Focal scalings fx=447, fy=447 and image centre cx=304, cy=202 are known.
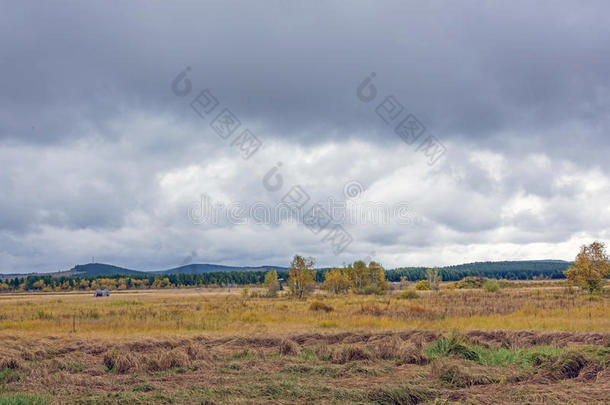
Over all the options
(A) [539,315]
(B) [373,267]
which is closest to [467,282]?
(B) [373,267]

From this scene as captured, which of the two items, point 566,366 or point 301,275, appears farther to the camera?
point 301,275

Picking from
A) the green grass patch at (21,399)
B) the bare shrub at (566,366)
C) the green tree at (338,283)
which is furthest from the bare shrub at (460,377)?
the green tree at (338,283)

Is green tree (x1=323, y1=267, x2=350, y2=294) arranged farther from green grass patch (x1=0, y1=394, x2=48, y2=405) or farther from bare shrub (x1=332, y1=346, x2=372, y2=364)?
green grass patch (x1=0, y1=394, x2=48, y2=405)

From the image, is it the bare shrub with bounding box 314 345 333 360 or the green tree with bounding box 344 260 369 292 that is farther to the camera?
the green tree with bounding box 344 260 369 292

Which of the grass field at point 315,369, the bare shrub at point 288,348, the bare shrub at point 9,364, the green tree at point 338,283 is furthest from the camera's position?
the green tree at point 338,283

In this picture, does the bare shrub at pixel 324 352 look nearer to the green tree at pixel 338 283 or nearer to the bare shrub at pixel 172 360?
the bare shrub at pixel 172 360

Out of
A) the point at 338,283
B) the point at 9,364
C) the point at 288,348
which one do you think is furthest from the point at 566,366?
the point at 338,283

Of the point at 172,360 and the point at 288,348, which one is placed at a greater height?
the point at 172,360

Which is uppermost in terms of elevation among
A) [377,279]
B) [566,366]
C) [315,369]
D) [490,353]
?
[566,366]

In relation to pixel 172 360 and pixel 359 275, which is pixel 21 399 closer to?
pixel 172 360

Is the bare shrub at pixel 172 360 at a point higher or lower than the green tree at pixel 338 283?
higher

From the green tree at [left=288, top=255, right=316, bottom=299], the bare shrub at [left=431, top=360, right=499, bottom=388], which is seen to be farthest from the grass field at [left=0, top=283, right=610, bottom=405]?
the green tree at [left=288, top=255, right=316, bottom=299]

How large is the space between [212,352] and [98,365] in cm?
332

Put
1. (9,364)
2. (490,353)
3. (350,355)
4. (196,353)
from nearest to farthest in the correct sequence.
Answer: (9,364)
(350,355)
(490,353)
(196,353)
